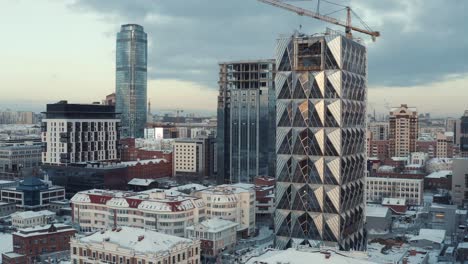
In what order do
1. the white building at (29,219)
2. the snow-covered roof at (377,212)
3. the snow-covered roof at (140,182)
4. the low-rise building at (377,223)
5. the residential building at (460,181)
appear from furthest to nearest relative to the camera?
the snow-covered roof at (140,182) < the residential building at (460,181) < the snow-covered roof at (377,212) < the low-rise building at (377,223) < the white building at (29,219)

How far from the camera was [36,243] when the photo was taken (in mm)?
70625

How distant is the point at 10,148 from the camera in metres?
163

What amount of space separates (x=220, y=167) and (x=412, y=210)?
45778mm

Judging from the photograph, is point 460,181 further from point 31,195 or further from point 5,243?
point 5,243

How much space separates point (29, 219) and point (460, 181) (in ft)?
283

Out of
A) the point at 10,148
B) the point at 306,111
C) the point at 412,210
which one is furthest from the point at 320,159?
the point at 10,148

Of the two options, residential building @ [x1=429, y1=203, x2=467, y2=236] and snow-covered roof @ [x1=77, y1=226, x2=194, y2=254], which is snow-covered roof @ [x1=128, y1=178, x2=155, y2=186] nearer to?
residential building @ [x1=429, y1=203, x2=467, y2=236]

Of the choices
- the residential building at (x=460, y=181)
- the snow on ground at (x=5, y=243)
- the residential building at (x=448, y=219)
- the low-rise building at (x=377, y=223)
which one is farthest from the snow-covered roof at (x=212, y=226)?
the residential building at (x=460, y=181)

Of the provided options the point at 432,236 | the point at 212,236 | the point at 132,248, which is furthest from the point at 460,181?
the point at 132,248

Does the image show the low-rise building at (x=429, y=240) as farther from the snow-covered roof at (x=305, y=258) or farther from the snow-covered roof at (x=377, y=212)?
the snow-covered roof at (x=305, y=258)

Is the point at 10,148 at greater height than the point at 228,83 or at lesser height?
lesser

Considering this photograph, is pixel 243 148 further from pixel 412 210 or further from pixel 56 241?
pixel 56 241

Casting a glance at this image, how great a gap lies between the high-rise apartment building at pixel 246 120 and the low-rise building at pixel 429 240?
52.1 m

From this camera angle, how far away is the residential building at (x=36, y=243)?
224 feet
